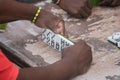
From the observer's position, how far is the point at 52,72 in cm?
131

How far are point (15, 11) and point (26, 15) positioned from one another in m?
0.06

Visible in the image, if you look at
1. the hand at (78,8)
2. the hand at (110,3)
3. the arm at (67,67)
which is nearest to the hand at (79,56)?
the arm at (67,67)

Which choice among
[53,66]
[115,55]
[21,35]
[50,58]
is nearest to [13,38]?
[21,35]

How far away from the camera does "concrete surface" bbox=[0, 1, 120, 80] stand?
54.6 inches

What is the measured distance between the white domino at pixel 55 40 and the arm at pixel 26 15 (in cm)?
3

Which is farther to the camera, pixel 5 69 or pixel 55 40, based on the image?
pixel 55 40

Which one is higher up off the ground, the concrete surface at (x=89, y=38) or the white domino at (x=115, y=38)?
the white domino at (x=115, y=38)

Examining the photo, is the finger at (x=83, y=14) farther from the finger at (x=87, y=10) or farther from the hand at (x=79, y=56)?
the hand at (x=79, y=56)

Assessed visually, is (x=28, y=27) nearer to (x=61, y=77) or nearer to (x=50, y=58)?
(x=50, y=58)

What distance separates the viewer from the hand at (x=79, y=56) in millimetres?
1372

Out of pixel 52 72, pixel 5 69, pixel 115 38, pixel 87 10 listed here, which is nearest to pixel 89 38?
pixel 115 38

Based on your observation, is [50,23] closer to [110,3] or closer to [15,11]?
[15,11]

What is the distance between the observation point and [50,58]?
148cm

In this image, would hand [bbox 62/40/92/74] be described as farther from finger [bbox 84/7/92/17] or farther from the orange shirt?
finger [bbox 84/7/92/17]
